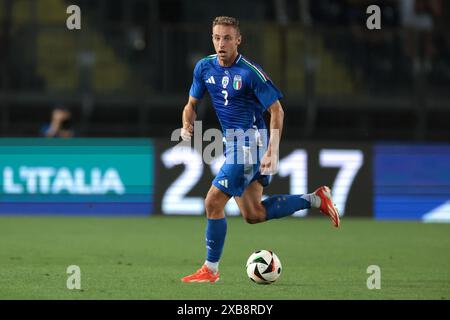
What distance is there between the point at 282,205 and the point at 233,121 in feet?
3.06

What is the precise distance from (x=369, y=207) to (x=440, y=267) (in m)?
6.01

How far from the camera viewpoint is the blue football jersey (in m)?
9.62

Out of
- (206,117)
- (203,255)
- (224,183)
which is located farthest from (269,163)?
(206,117)

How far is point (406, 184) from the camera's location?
16.9 meters

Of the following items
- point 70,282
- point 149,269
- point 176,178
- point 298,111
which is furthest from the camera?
point 298,111

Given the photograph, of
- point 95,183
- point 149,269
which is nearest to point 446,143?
point 95,183

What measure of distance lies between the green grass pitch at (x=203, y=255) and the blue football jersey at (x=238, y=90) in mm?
1367

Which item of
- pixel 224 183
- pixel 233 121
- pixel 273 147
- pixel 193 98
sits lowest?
Result: pixel 224 183

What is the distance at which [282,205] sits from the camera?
10.2 metres

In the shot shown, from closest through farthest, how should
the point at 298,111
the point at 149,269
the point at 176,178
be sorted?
the point at 149,269 → the point at 176,178 → the point at 298,111

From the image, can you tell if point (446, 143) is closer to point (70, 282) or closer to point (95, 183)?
point (95, 183)

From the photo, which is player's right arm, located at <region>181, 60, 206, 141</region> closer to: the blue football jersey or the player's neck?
the blue football jersey

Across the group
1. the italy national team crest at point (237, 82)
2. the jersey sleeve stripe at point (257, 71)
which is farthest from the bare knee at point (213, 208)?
the jersey sleeve stripe at point (257, 71)

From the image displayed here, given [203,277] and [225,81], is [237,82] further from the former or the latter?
[203,277]
